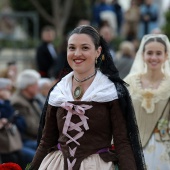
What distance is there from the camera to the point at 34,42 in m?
18.1

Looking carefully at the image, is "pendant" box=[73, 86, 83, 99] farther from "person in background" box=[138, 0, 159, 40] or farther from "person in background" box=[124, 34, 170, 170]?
"person in background" box=[138, 0, 159, 40]

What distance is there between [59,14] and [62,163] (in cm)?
2023

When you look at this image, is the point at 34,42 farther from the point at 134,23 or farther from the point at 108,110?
the point at 108,110

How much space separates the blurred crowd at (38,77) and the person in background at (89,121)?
433 mm

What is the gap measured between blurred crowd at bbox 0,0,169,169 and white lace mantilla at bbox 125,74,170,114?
0.85 meters

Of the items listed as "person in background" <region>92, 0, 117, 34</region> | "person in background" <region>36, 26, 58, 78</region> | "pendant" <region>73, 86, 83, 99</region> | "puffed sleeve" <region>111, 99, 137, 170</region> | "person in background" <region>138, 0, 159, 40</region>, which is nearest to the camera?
"puffed sleeve" <region>111, 99, 137, 170</region>

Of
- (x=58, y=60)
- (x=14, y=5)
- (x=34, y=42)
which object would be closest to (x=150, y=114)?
(x=58, y=60)

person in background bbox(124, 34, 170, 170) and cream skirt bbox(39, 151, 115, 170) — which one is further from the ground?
person in background bbox(124, 34, 170, 170)

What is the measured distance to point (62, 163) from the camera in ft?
17.0

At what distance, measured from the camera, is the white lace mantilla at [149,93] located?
7.14 m

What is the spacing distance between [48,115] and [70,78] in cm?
35

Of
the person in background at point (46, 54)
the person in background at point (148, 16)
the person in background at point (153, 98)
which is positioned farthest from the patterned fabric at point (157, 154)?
the person in background at point (148, 16)

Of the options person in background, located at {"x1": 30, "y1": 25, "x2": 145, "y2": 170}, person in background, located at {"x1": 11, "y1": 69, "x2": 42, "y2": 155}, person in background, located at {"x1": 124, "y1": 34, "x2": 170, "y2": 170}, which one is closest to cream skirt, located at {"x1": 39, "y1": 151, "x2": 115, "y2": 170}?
person in background, located at {"x1": 30, "y1": 25, "x2": 145, "y2": 170}

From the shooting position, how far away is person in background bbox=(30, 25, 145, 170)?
510 centimetres
